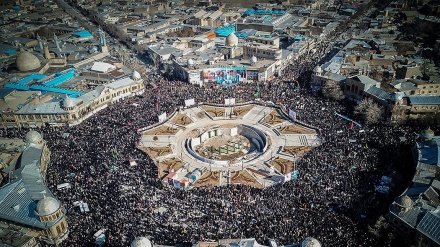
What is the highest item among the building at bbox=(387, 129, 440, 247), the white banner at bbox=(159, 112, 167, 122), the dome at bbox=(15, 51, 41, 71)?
the dome at bbox=(15, 51, 41, 71)

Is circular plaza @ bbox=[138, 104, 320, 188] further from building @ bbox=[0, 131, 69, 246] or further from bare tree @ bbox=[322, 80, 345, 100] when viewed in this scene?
building @ bbox=[0, 131, 69, 246]

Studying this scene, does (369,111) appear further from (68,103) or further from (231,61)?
(68,103)

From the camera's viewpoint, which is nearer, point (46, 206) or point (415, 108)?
point (46, 206)

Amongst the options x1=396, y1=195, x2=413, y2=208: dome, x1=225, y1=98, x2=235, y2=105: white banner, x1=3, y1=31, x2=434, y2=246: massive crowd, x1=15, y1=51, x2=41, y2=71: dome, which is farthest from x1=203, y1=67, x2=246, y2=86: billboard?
x1=396, y1=195, x2=413, y2=208: dome

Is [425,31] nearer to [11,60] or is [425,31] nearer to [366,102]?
[366,102]

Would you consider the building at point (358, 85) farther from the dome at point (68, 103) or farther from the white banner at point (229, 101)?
the dome at point (68, 103)

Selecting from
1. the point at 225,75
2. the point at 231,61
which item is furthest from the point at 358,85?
the point at 231,61
